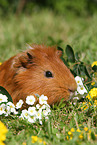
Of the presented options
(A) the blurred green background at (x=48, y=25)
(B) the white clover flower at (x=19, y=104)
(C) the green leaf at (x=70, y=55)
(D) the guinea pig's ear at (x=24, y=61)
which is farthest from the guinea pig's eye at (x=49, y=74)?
(A) the blurred green background at (x=48, y=25)

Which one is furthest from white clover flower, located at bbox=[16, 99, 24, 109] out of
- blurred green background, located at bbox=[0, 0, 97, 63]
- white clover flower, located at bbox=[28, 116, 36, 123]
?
blurred green background, located at bbox=[0, 0, 97, 63]

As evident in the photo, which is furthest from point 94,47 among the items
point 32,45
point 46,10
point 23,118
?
point 46,10

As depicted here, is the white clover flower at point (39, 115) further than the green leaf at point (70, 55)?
No

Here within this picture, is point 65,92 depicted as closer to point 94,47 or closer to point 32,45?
point 32,45

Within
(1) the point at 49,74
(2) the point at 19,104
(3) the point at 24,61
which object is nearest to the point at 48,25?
(3) the point at 24,61

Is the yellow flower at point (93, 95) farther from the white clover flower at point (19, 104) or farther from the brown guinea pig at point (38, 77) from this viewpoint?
the white clover flower at point (19, 104)

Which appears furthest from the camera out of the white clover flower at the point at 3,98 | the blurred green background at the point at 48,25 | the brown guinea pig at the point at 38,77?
the blurred green background at the point at 48,25

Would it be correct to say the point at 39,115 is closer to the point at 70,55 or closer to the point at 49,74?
the point at 49,74

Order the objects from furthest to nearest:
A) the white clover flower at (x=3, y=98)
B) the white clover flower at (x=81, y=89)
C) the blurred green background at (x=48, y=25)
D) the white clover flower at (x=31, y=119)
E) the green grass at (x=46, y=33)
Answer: the blurred green background at (x=48, y=25)
the green grass at (x=46, y=33)
the white clover flower at (x=81, y=89)
the white clover flower at (x=3, y=98)
the white clover flower at (x=31, y=119)
